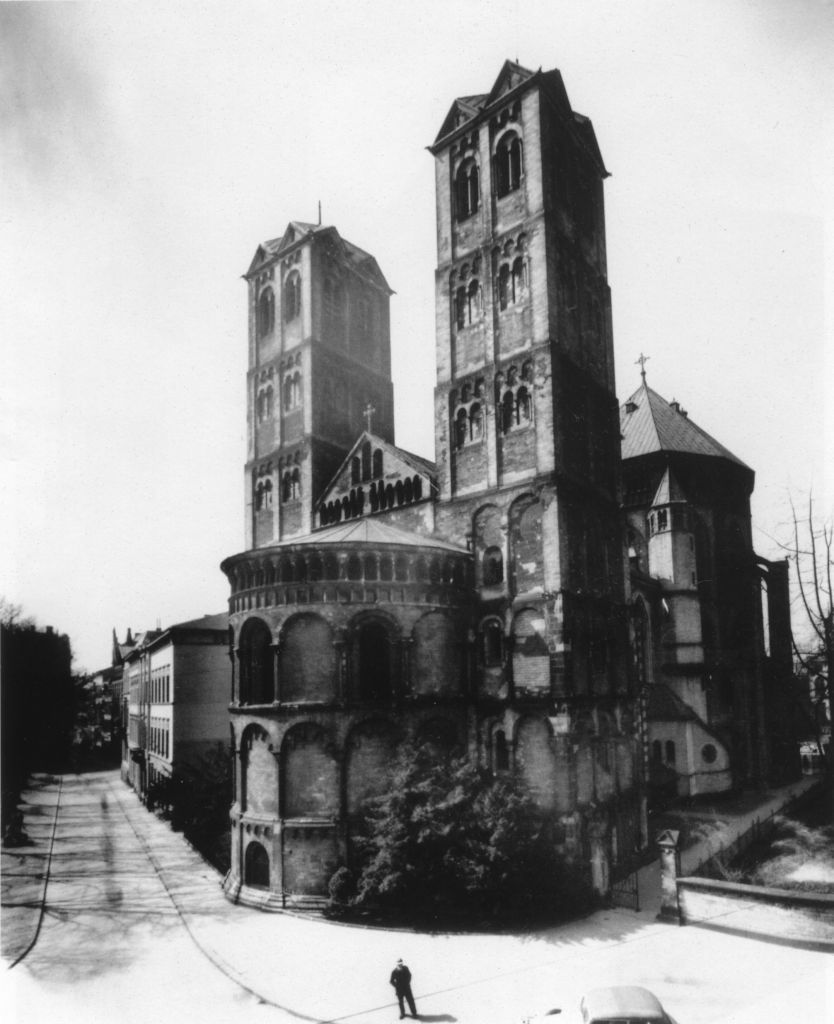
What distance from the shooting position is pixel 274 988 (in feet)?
58.6

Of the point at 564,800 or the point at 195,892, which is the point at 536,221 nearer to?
the point at 564,800

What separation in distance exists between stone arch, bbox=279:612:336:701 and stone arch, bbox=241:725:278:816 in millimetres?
1935

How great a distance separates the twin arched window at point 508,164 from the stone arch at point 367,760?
69.0ft

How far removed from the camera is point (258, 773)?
84.9ft

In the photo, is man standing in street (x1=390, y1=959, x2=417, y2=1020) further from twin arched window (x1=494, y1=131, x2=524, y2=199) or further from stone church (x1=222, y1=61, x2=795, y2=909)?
twin arched window (x1=494, y1=131, x2=524, y2=199)

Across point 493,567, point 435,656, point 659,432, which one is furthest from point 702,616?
point 435,656

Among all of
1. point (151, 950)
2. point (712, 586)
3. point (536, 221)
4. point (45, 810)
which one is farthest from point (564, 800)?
point (45, 810)

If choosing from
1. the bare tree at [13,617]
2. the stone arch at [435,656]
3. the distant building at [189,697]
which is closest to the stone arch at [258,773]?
the stone arch at [435,656]

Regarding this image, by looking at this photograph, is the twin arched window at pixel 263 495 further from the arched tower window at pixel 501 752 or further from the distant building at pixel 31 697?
the arched tower window at pixel 501 752

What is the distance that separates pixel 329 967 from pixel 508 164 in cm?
2848

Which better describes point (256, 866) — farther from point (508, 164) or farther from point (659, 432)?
point (659, 432)

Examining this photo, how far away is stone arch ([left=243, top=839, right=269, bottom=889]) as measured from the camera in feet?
82.8

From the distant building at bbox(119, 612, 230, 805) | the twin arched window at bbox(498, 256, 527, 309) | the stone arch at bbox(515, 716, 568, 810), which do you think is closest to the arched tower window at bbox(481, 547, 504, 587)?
the stone arch at bbox(515, 716, 568, 810)

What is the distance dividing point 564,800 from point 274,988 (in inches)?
419
